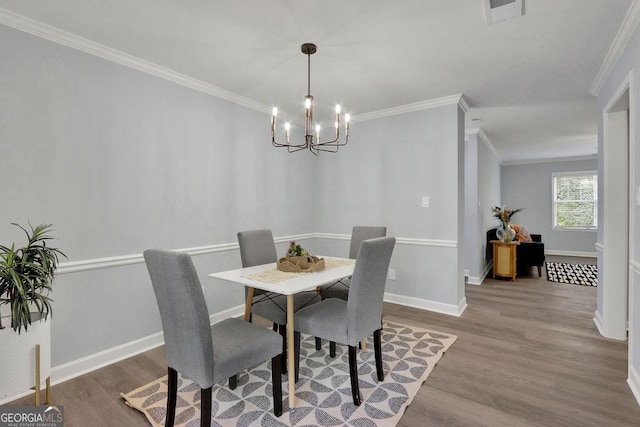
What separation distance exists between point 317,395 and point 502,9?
103 inches

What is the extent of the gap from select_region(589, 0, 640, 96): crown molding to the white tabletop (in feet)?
7.79

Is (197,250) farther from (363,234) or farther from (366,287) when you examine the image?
(366,287)

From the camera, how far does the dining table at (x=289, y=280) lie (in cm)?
190

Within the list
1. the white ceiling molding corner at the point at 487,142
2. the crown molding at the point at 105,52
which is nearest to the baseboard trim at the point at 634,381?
the white ceiling molding corner at the point at 487,142

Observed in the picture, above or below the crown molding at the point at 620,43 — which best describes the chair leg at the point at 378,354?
below

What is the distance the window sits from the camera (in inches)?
293

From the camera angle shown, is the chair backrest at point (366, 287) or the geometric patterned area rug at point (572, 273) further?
the geometric patterned area rug at point (572, 273)

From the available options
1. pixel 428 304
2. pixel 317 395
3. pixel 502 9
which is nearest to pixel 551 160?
pixel 428 304

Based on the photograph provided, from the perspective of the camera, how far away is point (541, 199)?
798 cm

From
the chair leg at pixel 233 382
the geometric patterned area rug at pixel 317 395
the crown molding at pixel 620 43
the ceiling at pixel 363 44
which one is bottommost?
the geometric patterned area rug at pixel 317 395

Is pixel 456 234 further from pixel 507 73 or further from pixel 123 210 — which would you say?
pixel 123 210

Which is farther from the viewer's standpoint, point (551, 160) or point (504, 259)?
point (551, 160)

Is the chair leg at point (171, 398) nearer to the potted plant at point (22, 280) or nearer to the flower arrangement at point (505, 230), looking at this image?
the potted plant at point (22, 280)

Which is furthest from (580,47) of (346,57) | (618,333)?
(618,333)
